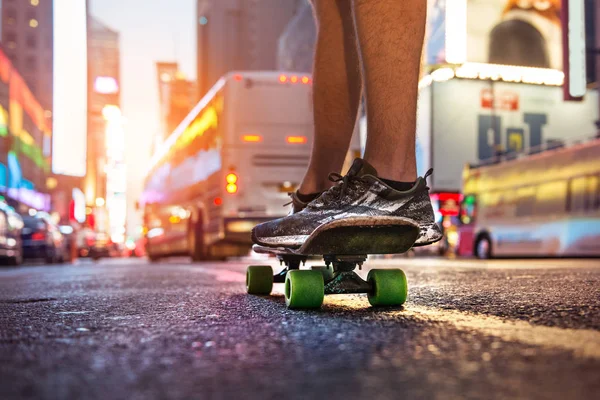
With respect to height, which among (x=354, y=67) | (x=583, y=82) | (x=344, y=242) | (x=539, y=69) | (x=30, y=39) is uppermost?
(x=30, y=39)

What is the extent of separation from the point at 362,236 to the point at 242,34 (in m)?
102

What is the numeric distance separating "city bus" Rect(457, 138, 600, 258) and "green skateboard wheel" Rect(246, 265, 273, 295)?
1146cm

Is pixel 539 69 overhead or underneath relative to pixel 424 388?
overhead

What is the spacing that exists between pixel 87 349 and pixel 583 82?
17.0 m

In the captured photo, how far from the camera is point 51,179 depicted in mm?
72688

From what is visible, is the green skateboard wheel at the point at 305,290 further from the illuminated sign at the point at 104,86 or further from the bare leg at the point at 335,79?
the illuminated sign at the point at 104,86

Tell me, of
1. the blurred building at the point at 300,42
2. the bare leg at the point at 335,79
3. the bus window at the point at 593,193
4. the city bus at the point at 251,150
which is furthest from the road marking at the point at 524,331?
the blurred building at the point at 300,42

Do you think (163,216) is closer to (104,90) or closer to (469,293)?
(469,293)

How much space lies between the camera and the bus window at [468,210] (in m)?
18.3

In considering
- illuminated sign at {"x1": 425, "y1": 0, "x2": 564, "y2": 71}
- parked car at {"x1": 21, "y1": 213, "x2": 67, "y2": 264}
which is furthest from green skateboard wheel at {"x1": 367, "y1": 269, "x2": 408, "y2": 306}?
illuminated sign at {"x1": 425, "y1": 0, "x2": 564, "y2": 71}

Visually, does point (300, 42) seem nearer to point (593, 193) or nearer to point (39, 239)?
point (39, 239)

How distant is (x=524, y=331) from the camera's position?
4.76ft

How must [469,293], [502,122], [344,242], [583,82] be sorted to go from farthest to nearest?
[502,122] < [583,82] < [469,293] < [344,242]

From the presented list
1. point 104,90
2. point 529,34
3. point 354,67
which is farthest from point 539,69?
point 104,90
